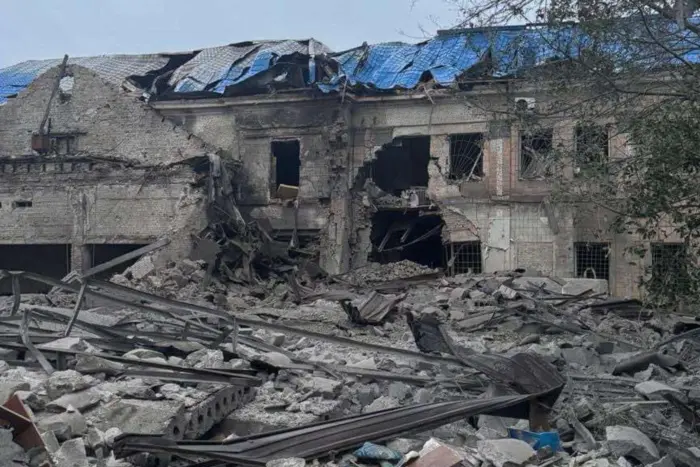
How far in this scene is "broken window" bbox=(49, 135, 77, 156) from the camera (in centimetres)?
2220

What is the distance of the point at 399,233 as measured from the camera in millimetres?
22078

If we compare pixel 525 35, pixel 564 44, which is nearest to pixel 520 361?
Result: pixel 564 44

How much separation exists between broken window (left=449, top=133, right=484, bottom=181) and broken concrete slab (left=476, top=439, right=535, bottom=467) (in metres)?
16.1

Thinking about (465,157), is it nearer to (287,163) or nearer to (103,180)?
(287,163)

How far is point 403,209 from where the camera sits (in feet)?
68.3

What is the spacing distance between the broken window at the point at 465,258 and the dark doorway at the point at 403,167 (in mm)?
3091

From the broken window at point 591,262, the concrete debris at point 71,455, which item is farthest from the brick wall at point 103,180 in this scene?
the concrete debris at point 71,455

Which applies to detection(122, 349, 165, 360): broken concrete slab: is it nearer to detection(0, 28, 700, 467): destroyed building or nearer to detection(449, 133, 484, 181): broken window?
detection(0, 28, 700, 467): destroyed building

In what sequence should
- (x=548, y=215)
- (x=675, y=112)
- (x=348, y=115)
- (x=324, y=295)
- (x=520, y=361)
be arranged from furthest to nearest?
(x=348, y=115), (x=548, y=215), (x=324, y=295), (x=675, y=112), (x=520, y=361)

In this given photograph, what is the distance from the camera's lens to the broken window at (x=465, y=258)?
2022cm

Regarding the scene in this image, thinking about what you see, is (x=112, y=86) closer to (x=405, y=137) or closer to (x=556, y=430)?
(x=405, y=137)

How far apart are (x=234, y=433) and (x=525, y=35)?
203 inches

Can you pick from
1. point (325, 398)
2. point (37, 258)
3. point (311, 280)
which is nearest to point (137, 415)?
point (325, 398)

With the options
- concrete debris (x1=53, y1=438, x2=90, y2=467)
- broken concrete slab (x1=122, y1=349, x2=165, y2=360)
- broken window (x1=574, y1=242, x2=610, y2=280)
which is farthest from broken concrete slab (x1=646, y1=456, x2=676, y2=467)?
broken window (x1=574, y1=242, x2=610, y2=280)
